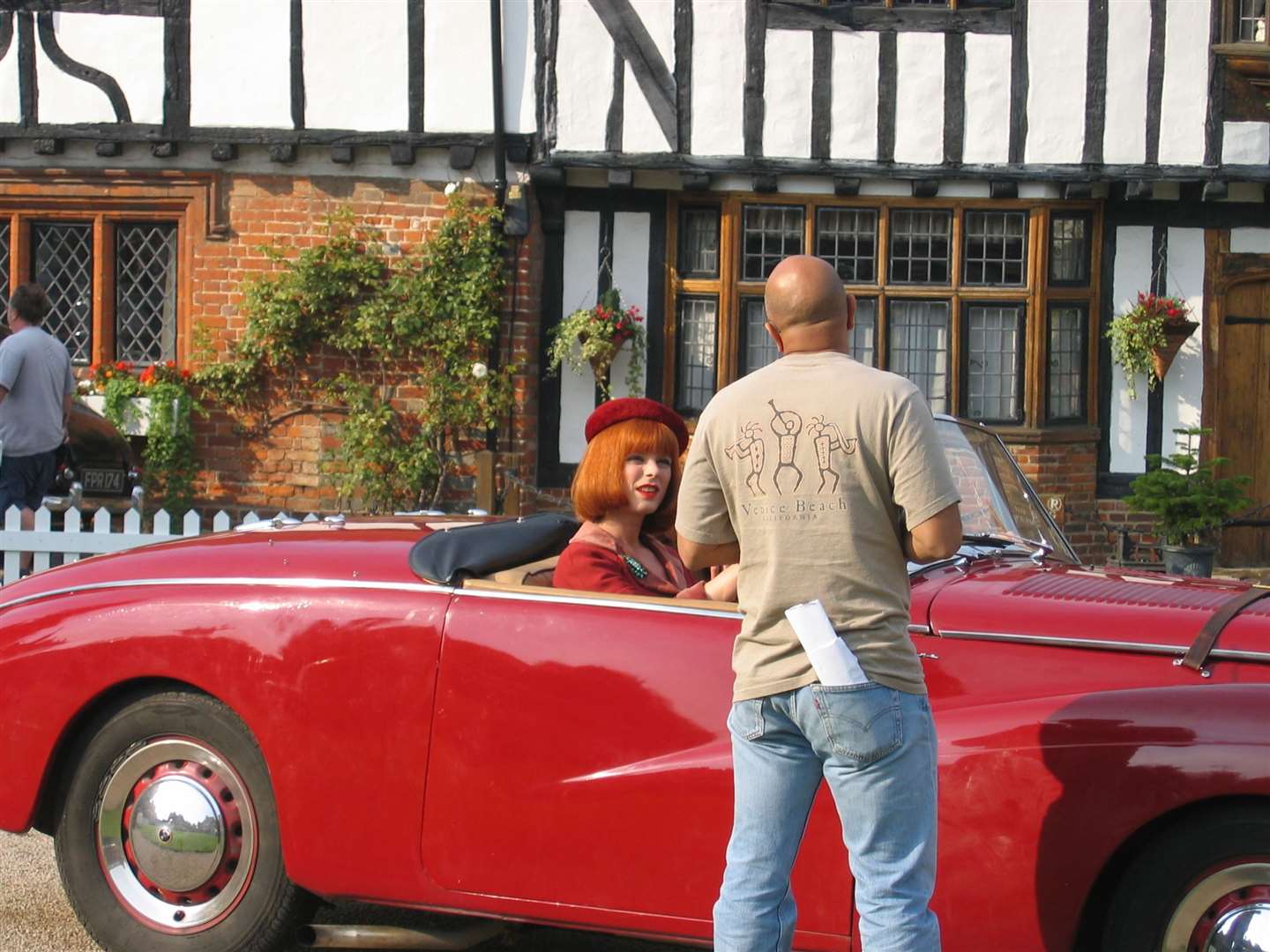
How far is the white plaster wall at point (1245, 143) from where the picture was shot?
1155cm

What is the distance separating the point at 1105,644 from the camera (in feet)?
10.7

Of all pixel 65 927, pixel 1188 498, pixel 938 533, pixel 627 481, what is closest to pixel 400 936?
pixel 65 927

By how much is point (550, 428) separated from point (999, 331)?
12.5ft

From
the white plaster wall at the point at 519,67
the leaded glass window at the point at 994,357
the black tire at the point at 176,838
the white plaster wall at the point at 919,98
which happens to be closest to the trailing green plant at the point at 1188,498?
the leaded glass window at the point at 994,357

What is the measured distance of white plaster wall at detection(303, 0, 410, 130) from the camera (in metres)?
11.7

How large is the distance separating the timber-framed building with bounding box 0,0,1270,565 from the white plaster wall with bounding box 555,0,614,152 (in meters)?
0.02

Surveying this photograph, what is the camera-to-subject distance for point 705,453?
9.86ft

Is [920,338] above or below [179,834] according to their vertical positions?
above

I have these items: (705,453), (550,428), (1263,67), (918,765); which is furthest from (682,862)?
(1263,67)

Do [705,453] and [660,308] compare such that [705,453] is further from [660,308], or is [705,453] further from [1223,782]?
[660,308]

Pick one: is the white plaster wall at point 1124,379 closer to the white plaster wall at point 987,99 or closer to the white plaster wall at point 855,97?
the white plaster wall at point 987,99

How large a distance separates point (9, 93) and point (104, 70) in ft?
2.65

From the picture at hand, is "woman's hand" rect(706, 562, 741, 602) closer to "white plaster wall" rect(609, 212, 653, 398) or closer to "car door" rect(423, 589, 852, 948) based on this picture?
"car door" rect(423, 589, 852, 948)

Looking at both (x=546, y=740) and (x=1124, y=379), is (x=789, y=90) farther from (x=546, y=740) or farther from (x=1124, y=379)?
(x=546, y=740)
